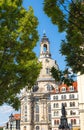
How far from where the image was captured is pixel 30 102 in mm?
103312

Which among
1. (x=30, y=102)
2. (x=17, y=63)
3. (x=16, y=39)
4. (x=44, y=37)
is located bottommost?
(x=17, y=63)

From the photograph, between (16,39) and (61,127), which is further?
(61,127)

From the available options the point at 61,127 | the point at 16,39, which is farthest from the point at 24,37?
the point at 61,127

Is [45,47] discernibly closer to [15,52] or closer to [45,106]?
[45,106]

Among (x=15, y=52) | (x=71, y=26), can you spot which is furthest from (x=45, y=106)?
(x=71, y=26)

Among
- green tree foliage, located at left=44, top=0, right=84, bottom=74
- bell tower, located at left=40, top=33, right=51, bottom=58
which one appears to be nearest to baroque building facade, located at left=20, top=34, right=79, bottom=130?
bell tower, located at left=40, top=33, right=51, bottom=58

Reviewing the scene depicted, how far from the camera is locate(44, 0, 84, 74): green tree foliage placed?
14195 mm

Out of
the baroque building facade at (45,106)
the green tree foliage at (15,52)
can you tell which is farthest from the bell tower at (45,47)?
the green tree foliage at (15,52)

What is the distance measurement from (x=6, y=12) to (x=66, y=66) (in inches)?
208

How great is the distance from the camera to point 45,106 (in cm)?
10231

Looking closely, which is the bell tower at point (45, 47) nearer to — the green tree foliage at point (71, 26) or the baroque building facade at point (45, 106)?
the baroque building facade at point (45, 106)

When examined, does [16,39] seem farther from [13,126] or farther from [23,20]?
[13,126]

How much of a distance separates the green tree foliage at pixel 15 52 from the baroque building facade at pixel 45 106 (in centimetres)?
7504

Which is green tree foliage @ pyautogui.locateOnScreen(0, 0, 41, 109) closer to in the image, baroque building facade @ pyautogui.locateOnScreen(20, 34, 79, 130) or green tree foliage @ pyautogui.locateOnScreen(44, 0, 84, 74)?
green tree foliage @ pyautogui.locateOnScreen(44, 0, 84, 74)
